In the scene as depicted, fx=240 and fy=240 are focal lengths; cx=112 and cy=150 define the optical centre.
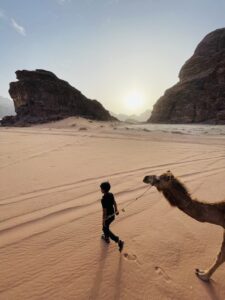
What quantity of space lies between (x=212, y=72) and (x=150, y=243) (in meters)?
111

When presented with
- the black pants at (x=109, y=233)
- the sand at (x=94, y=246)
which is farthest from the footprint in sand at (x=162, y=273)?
the black pants at (x=109, y=233)

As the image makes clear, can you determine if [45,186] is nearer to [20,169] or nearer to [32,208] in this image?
[32,208]

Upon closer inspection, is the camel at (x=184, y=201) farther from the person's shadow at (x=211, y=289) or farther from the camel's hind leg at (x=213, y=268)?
the person's shadow at (x=211, y=289)

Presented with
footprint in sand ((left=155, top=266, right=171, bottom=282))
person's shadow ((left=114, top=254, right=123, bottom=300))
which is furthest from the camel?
person's shadow ((left=114, top=254, right=123, bottom=300))

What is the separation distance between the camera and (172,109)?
10881cm

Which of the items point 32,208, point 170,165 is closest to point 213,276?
point 32,208

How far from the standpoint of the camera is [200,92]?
334ft

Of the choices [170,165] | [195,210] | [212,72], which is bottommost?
[170,165]

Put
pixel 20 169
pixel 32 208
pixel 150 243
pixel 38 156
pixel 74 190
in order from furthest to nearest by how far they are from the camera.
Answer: pixel 38 156 < pixel 20 169 < pixel 74 190 < pixel 32 208 < pixel 150 243

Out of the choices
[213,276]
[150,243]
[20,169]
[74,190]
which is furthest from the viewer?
[20,169]

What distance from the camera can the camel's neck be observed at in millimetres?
3762

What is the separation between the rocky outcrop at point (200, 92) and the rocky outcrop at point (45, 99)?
101ft

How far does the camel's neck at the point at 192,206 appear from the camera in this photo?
376cm

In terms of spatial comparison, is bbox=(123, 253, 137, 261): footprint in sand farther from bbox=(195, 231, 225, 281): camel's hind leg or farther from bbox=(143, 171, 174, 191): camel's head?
bbox=(143, 171, 174, 191): camel's head
